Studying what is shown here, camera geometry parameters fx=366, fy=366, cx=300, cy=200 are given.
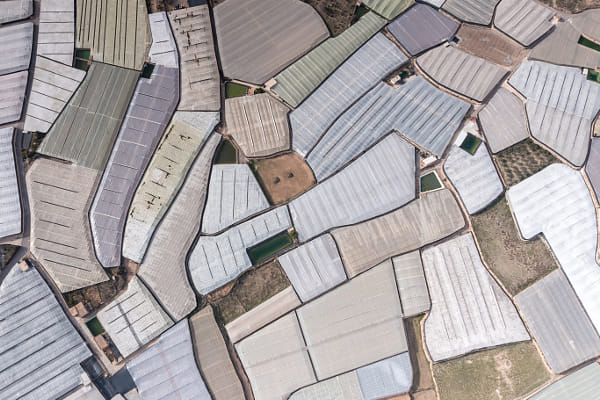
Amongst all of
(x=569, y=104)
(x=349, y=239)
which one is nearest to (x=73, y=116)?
(x=349, y=239)

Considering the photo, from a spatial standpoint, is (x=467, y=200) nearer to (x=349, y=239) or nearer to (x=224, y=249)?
(x=349, y=239)

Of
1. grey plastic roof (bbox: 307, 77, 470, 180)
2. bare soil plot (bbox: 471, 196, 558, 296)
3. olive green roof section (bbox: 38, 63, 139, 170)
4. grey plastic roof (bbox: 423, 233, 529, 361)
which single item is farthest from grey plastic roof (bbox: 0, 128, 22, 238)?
bare soil plot (bbox: 471, 196, 558, 296)

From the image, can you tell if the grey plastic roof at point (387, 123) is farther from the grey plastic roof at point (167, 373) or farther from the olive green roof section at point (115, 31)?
the grey plastic roof at point (167, 373)

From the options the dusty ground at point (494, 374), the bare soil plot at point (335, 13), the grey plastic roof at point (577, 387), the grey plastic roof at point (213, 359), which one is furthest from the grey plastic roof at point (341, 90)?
the grey plastic roof at point (577, 387)

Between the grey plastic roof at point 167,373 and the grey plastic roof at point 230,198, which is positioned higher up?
the grey plastic roof at point 230,198

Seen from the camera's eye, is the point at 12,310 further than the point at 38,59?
No
